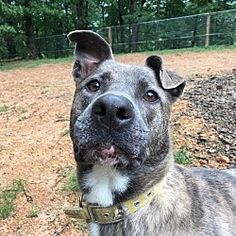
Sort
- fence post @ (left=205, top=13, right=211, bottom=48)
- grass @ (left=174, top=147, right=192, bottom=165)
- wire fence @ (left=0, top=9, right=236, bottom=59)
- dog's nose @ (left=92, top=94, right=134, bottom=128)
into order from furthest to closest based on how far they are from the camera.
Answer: fence post @ (left=205, top=13, right=211, bottom=48), wire fence @ (left=0, top=9, right=236, bottom=59), grass @ (left=174, top=147, right=192, bottom=165), dog's nose @ (left=92, top=94, right=134, bottom=128)

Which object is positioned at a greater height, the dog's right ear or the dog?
the dog's right ear

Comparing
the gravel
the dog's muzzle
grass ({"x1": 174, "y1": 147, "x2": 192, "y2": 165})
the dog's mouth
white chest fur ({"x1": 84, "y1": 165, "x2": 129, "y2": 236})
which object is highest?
the dog's muzzle

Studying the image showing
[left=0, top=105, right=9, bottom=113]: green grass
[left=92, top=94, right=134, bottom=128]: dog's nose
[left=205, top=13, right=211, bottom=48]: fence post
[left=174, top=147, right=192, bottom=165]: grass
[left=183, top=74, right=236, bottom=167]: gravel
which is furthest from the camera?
[left=205, top=13, right=211, bottom=48]: fence post

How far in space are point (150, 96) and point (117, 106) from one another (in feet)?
1.89

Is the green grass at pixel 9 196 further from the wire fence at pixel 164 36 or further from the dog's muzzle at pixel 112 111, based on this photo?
the wire fence at pixel 164 36

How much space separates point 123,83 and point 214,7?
982 inches

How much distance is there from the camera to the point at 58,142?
584cm

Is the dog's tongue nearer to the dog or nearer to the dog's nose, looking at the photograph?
the dog

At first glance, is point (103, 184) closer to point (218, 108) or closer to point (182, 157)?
point (182, 157)

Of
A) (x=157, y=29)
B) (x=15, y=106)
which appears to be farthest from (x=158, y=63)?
A: (x=157, y=29)

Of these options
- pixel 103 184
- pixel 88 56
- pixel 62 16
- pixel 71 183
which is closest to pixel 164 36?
pixel 62 16

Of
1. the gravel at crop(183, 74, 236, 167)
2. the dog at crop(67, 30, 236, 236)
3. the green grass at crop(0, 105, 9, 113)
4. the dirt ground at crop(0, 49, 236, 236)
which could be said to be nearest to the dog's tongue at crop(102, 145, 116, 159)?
the dog at crop(67, 30, 236, 236)

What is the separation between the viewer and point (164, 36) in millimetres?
21234

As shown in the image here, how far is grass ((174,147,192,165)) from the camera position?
4916 mm
